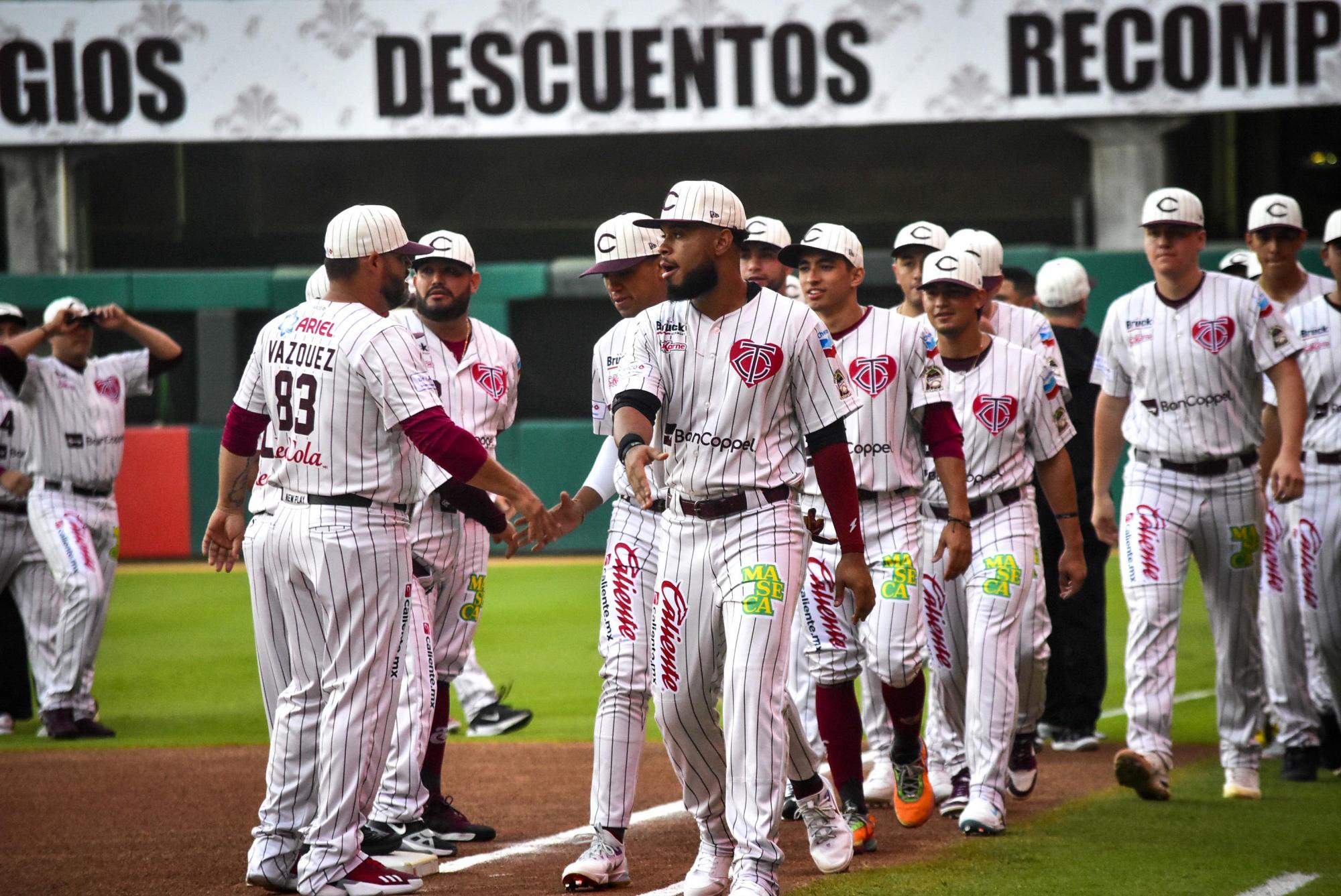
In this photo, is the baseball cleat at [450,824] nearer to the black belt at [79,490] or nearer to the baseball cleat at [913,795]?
the baseball cleat at [913,795]

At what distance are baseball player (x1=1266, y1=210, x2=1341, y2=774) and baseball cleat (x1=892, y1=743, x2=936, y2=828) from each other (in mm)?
1977

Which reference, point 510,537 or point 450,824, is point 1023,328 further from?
point 450,824

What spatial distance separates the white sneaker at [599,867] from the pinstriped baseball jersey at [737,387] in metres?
1.20

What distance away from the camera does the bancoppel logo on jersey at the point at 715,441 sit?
4.68 m

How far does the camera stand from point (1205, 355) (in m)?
6.53

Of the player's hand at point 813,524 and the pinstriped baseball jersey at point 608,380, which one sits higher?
the pinstriped baseball jersey at point 608,380

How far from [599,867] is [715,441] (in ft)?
4.70

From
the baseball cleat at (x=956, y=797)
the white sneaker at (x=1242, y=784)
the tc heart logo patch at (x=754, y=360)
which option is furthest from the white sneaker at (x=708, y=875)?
Answer: the white sneaker at (x=1242, y=784)

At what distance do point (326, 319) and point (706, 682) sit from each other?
5.44 feet

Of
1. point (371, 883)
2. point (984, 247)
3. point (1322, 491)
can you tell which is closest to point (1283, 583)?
point (1322, 491)

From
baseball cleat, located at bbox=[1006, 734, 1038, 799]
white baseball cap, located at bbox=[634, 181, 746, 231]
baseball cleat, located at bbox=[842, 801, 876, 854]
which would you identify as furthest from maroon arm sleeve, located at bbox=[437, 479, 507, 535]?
baseball cleat, located at bbox=[1006, 734, 1038, 799]

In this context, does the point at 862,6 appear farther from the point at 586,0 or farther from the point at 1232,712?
the point at 1232,712

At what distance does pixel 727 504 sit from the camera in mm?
4676

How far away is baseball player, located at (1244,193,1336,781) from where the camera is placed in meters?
6.91
